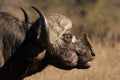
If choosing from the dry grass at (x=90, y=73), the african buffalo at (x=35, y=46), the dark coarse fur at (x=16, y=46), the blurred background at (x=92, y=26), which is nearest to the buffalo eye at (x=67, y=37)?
the african buffalo at (x=35, y=46)

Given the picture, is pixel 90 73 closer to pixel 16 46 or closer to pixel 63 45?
pixel 63 45

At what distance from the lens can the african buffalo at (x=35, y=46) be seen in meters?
8.88

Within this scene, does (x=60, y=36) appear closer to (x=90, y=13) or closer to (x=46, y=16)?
(x=46, y=16)

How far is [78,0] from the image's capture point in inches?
1543

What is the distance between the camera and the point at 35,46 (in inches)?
351

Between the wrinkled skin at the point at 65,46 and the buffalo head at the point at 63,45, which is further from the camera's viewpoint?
the wrinkled skin at the point at 65,46

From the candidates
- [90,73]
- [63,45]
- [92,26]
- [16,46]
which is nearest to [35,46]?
[16,46]

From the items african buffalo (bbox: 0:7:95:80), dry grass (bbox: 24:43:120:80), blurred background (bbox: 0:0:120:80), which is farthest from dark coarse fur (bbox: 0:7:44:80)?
dry grass (bbox: 24:43:120:80)

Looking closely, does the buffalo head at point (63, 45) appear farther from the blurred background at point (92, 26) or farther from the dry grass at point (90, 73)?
the dry grass at point (90, 73)

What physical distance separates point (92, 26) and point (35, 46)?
22.2 meters

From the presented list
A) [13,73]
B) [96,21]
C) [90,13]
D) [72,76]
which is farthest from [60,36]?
[90,13]

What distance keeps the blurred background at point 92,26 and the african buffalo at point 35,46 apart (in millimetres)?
2246

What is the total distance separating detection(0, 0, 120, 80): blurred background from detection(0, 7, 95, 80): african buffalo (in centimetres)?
225

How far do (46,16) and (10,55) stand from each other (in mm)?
846
